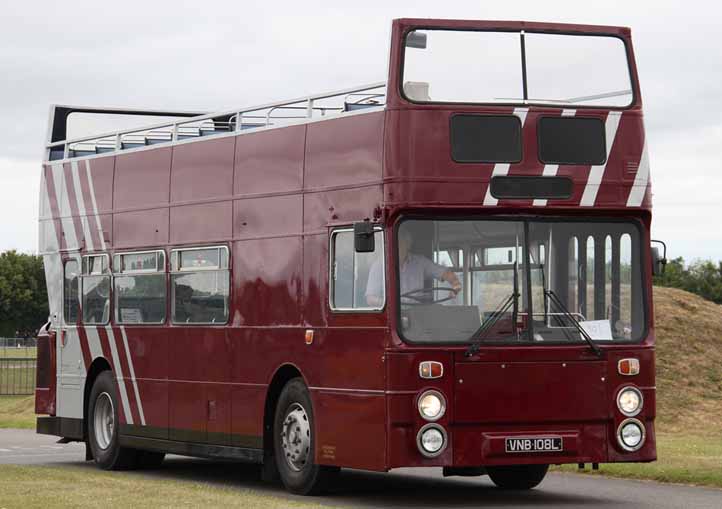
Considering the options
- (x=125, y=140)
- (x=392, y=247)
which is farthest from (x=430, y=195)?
(x=125, y=140)

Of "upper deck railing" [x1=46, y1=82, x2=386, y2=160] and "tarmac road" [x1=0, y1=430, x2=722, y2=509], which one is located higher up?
"upper deck railing" [x1=46, y1=82, x2=386, y2=160]

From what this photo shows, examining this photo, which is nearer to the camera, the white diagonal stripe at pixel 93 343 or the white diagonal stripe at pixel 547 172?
the white diagonal stripe at pixel 547 172

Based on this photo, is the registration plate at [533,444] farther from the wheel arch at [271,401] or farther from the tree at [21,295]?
the tree at [21,295]

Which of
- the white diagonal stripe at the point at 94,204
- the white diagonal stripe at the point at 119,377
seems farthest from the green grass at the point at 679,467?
the white diagonal stripe at the point at 94,204

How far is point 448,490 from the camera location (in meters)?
17.7

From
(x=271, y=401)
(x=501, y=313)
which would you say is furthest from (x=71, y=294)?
(x=501, y=313)

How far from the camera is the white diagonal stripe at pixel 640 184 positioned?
1570 centimetres

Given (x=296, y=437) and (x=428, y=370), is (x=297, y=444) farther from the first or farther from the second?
(x=428, y=370)

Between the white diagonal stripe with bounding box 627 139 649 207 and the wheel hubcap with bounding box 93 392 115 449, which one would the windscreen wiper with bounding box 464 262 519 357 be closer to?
the white diagonal stripe with bounding box 627 139 649 207

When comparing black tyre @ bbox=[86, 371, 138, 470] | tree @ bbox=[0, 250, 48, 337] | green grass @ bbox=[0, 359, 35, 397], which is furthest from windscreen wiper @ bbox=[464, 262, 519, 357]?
tree @ bbox=[0, 250, 48, 337]

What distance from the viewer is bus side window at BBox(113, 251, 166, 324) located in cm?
1961

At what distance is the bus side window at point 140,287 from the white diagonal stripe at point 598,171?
5849 millimetres

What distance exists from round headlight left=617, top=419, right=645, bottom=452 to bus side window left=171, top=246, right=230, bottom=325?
4.67 m

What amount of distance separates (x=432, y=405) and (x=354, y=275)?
1.54 meters
